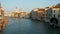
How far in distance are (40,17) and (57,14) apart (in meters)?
34.7

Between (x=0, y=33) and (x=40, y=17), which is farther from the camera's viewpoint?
(x=40, y=17)

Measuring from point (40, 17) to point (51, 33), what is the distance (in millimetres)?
53976

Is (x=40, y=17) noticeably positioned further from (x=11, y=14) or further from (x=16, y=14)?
(x=11, y=14)

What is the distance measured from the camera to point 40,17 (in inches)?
3477

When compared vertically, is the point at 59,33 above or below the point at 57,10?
below

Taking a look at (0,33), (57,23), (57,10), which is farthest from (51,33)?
(57,10)

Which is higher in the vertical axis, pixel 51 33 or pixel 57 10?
pixel 57 10

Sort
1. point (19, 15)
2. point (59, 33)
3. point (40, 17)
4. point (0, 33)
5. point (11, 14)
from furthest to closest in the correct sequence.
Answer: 1. point (11, 14)
2. point (19, 15)
3. point (40, 17)
4. point (59, 33)
5. point (0, 33)

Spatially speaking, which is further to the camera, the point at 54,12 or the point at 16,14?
the point at 16,14

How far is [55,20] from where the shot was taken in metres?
53.2

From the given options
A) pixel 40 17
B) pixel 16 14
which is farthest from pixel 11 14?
pixel 40 17

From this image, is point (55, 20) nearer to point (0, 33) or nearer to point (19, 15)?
point (0, 33)

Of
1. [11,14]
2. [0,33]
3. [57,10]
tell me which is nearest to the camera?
[0,33]

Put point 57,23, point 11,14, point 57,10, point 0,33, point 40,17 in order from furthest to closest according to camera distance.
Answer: point 11,14 < point 40,17 < point 57,10 < point 57,23 < point 0,33
